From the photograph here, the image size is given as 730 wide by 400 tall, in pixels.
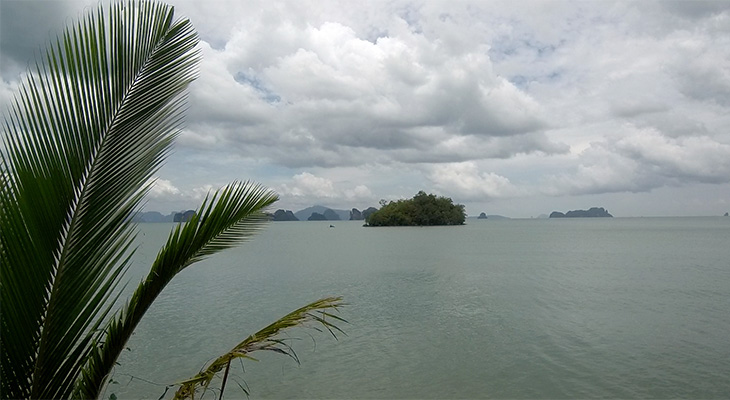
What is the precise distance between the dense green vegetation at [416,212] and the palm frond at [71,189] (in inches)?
4634

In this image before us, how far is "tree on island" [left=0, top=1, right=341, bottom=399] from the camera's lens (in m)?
2.45

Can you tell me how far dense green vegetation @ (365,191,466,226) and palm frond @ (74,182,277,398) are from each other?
11735 centimetres

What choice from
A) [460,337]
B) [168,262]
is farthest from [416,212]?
[168,262]

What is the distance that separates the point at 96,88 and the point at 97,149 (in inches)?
12.8

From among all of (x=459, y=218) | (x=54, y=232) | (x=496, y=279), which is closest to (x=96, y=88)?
(x=54, y=232)

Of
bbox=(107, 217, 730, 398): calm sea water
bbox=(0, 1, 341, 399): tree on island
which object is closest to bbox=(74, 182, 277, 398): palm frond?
bbox=(0, 1, 341, 399): tree on island

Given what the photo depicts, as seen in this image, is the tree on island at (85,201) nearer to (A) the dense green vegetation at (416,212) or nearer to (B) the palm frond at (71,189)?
(B) the palm frond at (71,189)

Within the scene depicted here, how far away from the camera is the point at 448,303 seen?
16922mm

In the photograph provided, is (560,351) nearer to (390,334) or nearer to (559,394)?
(559,394)

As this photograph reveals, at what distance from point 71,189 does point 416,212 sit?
118 m

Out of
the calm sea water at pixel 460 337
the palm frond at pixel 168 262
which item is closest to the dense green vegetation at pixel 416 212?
the calm sea water at pixel 460 337

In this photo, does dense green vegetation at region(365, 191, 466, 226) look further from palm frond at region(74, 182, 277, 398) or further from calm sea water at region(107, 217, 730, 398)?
palm frond at region(74, 182, 277, 398)

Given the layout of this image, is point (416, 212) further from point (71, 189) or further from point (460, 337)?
point (71, 189)

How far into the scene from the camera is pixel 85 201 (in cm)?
262
